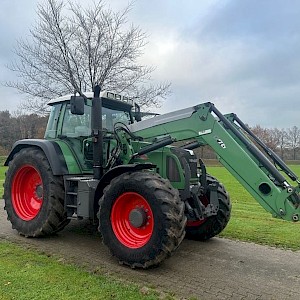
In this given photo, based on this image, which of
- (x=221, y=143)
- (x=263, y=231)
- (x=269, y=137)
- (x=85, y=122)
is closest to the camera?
(x=221, y=143)

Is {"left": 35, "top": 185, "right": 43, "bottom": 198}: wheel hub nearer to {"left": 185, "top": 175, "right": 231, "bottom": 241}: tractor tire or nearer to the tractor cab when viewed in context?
the tractor cab

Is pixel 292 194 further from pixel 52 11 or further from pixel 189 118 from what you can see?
pixel 52 11

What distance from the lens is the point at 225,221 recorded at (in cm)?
617

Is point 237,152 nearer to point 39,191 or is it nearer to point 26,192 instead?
point 39,191

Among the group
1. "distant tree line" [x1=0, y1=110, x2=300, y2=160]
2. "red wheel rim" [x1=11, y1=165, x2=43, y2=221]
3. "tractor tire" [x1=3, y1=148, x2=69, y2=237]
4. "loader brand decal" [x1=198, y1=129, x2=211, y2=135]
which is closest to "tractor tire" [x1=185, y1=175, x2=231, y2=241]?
"loader brand decal" [x1=198, y1=129, x2=211, y2=135]

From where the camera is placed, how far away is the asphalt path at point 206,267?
4102 millimetres

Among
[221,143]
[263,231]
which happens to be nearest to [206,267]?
[221,143]

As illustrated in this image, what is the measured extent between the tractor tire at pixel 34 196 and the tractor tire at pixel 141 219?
122 cm

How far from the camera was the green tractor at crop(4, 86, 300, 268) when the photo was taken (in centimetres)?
456

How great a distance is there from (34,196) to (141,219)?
9.27 ft

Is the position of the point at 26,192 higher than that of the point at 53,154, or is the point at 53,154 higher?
the point at 53,154

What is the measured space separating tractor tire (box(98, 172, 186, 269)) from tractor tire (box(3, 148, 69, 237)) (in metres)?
1.22

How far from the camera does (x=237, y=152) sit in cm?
479

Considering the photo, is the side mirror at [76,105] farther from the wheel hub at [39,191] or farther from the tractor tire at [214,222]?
the tractor tire at [214,222]
